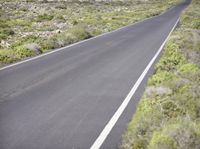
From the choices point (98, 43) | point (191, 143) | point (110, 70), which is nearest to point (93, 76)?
point (110, 70)

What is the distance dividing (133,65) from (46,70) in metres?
3.89

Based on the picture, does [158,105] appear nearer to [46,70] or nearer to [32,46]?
[46,70]

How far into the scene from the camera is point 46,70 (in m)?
13.1

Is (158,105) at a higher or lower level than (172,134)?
lower

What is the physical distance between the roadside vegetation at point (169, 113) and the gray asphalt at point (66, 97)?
40 centimetres

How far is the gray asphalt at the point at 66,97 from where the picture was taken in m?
6.77

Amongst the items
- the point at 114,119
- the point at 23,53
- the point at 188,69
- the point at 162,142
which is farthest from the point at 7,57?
the point at 162,142

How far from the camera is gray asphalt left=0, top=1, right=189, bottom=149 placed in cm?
677

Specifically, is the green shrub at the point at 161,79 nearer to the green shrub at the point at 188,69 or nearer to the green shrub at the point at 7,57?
the green shrub at the point at 188,69

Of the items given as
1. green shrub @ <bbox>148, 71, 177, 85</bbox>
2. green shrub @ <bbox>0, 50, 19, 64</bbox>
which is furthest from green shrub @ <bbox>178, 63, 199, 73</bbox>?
green shrub @ <bbox>0, 50, 19, 64</bbox>

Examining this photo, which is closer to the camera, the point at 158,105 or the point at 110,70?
the point at 158,105

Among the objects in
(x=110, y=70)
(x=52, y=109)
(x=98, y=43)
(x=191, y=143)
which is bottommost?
(x=98, y=43)

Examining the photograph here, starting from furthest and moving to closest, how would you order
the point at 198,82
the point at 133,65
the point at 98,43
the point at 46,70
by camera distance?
the point at 98,43 → the point at 133,65 → the point at 46,70 → the point at 198,82

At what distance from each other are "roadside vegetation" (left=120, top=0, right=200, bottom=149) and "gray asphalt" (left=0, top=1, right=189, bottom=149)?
402 millimetres
